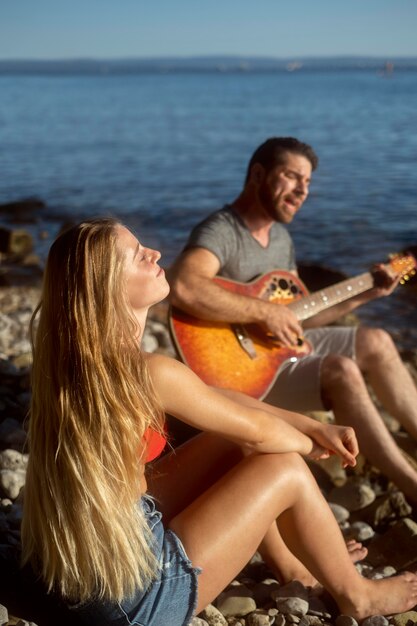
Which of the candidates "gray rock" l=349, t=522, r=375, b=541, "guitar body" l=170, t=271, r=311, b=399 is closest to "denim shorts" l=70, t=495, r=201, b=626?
"gray rock" l=349, t=522, r=375, b=541

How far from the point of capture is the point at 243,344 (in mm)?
4551

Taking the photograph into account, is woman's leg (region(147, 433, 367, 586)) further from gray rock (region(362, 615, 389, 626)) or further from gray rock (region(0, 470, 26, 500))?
gray rock (region(0, 470, 26, 500))

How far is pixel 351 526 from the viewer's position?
417 centimetres

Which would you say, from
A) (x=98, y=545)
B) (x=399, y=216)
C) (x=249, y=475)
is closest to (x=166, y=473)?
(x=249, y=475)

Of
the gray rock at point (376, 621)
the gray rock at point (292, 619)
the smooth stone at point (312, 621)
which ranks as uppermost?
the gray rock at point (376, 621)

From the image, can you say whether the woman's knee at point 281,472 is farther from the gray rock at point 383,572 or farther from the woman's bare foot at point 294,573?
the gray rock at point 383,572

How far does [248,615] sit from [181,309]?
170 cm

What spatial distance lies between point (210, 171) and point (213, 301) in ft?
63.9

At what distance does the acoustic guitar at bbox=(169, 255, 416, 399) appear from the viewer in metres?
4.39

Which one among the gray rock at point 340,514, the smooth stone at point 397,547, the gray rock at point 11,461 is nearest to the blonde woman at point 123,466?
the smooth stone at point 397,547

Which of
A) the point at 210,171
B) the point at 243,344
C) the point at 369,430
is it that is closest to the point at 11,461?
the point at 243,344

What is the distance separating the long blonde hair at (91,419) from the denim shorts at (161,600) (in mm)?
53

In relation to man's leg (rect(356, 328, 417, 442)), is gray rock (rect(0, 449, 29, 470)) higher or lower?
lower

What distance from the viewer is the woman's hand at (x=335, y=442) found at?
10.5 ft
